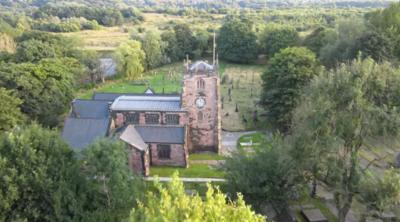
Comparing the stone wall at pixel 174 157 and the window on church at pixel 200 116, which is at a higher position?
the window on church at pixel 200 116

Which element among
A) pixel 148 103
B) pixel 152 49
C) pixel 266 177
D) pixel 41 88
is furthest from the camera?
pixel 152 49

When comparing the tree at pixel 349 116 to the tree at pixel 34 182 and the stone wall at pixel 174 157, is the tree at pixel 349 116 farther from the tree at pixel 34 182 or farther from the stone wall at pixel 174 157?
the tree at pixel 34 182

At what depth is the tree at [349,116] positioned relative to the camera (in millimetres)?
27344

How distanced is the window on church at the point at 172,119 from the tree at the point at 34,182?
53.7 feet

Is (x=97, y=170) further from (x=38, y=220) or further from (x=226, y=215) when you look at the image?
(x=226, y=215)

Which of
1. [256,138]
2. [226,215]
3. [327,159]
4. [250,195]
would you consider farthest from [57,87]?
[226,215]

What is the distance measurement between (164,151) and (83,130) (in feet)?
29.2

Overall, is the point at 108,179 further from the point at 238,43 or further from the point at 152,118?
the point at 238,43

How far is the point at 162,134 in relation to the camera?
1647 inches

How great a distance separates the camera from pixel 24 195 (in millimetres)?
25641

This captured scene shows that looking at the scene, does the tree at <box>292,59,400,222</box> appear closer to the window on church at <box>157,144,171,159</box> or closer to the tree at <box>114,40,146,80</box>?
the window on church at <box>157,144,171,159</box>

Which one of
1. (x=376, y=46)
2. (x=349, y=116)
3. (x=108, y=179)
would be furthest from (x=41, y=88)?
(x=376, y=46)

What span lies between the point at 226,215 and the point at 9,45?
257 ft

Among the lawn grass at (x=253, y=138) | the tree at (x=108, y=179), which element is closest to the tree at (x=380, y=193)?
the tree at (x=108, y=179)
